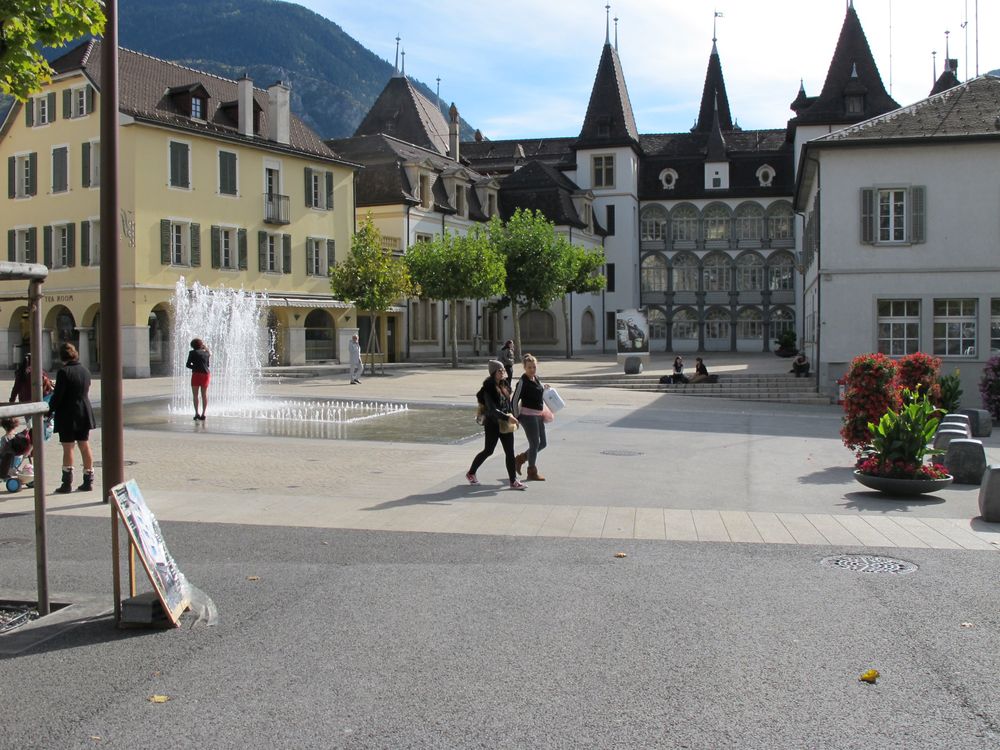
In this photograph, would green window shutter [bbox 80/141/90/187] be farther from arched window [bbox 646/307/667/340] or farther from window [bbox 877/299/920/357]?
arched window [bbox 646/307/667/340]

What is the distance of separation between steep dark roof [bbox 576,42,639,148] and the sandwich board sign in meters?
66.2

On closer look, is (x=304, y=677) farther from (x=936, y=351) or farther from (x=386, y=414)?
(x=936, y=351)

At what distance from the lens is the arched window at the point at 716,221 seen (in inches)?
2815

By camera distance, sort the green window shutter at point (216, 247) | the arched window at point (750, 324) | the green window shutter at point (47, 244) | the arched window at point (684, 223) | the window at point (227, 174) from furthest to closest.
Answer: the arched window at point (684, 223) < the arched window at point (750, 324) < the window at point (227, 174) < the green window shutter at point (216, 247) < the green window shutter at point (47, 244)

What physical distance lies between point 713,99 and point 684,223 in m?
15.1

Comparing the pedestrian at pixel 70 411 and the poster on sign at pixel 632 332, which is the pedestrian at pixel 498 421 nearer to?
the pedestrian at pixel 70 411

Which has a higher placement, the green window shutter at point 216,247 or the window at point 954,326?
the green window shutter at point 216,247

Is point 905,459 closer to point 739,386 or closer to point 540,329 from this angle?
point 739,386

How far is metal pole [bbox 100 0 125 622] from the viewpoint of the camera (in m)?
10.2

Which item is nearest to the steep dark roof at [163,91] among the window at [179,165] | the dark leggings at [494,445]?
the window at [179,165]

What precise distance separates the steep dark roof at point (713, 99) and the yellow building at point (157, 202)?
44730mm

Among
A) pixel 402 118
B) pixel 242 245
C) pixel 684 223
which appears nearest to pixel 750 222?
pixel 684 223

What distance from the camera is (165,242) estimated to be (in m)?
38.7

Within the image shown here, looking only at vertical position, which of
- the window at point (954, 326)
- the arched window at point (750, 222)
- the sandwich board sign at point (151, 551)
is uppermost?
the arched window at point (750, 222)
